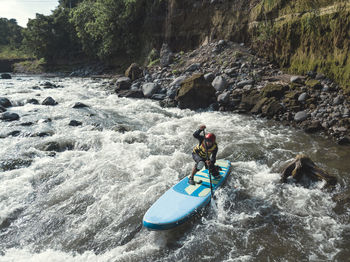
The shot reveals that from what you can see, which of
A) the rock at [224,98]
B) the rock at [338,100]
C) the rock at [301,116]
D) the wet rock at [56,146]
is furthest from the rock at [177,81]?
the rock at [338,100]

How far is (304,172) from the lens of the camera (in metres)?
6.46

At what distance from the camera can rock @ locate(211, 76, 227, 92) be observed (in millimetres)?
13219

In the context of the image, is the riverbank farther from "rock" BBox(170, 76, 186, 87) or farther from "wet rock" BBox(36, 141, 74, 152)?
"wet rock" BBox(36, 141, 74, 152)

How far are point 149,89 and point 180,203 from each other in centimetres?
1100

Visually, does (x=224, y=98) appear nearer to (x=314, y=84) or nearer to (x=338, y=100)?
(x=314, y=84)

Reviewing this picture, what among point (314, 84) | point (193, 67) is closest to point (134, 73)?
point (193, 67)

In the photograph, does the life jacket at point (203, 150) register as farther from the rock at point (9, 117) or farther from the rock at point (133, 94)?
the rock at point (133, 94)

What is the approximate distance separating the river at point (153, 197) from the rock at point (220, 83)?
2.82m

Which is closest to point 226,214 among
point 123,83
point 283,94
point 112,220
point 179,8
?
point 112,220

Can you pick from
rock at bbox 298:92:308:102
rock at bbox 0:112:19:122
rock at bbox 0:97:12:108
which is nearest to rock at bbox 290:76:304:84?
rock at bbox 298:92:308:102

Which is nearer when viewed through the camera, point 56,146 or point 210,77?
point 56,146

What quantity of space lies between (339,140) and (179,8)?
58.0ft

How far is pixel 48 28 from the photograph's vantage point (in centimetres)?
3528

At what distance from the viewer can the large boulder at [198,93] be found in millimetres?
12586
